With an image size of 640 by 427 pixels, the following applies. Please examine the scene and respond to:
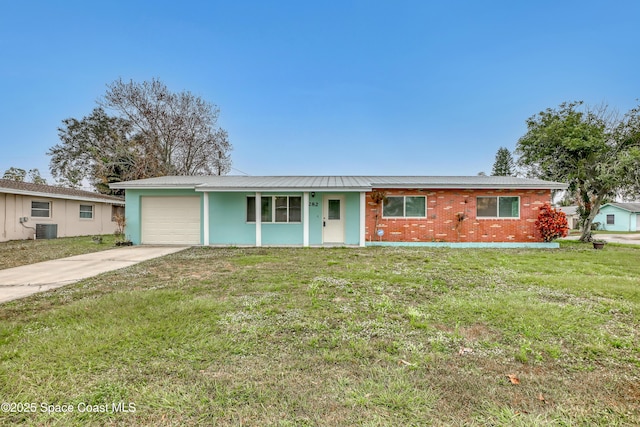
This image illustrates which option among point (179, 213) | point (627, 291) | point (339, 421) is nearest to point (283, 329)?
point (339, 421)

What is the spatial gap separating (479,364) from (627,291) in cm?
458

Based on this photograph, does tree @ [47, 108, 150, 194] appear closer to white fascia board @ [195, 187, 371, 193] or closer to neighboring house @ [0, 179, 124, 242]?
neighboring house @ [0, 179, 124, 242]

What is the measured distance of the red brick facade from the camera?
11977 millimetres

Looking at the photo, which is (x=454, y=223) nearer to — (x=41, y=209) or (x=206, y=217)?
(x=206, y=217)

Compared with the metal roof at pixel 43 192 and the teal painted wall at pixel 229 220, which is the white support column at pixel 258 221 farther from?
the metal roof at pixel 43 192

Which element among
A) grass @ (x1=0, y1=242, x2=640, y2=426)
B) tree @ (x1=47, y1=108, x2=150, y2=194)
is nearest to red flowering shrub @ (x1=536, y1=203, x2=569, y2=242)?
grass @ (x1=0, y1=242, x2=640, y2=426)

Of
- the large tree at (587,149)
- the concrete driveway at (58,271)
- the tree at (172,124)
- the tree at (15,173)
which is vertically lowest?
the concrete driveway at (58,271)

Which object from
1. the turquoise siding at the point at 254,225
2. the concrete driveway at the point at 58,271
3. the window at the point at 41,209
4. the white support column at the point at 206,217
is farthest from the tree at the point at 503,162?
the window at the point at 41,209

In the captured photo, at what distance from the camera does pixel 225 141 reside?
2570 cm

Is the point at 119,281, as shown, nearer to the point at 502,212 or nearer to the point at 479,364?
the point at 479,364

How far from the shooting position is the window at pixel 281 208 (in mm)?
11805

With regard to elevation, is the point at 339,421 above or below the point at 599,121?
below

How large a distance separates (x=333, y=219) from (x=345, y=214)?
549 mm

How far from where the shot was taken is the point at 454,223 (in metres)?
12.0
